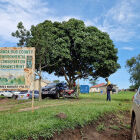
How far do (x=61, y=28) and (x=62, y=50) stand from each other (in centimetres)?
354

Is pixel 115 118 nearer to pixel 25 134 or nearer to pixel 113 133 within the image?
pixel 113 133

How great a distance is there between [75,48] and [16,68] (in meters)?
12.4

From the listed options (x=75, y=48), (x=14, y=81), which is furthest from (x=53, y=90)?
(x=14, y=81)

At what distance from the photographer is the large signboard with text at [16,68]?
8.48m

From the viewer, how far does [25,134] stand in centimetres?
444

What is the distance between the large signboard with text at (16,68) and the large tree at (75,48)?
8815 mm

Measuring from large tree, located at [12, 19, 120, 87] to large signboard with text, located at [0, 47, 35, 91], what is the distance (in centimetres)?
882

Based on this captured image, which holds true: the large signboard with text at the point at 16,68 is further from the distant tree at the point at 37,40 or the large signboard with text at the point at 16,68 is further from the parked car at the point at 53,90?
→ the parked car at the point at 53,90

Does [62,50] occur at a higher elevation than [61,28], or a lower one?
lower

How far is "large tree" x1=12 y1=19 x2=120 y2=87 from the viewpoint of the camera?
18.3 m

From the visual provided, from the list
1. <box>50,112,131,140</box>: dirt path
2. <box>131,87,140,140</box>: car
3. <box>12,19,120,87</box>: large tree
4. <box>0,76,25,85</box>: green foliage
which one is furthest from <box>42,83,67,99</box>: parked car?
<box>131,87,140,140</box>: car

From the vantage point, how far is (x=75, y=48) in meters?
20.5

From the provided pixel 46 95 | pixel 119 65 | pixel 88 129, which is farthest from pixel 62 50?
pixel 88 129

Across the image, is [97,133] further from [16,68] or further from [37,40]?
[37,40]
